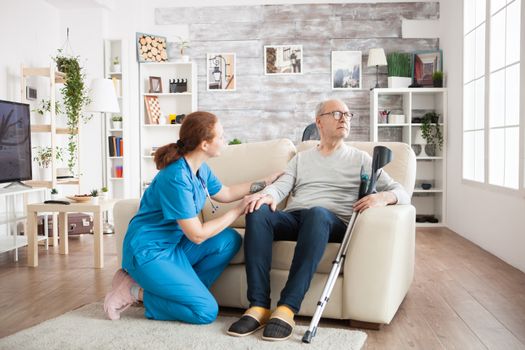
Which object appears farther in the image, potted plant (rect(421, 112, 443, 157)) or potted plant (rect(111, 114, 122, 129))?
potted plant (rect(111, 114, 122, 129))

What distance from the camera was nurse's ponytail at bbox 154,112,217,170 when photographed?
2561 mm

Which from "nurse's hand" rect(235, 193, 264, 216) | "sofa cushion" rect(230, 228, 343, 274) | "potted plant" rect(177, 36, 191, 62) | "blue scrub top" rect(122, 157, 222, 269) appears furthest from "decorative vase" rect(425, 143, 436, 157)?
"blue scrub top" rect(122, 157, 222, 269)

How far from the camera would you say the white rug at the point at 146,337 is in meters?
2.28

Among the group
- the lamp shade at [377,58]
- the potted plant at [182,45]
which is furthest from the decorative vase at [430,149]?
the potted plant at [182,45]

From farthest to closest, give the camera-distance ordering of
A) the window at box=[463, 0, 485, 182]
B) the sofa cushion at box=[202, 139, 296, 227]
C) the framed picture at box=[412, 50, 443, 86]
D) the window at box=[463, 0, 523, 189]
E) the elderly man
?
1. the framed picture at box=[412, 50, 443, 86]
2. the window at box=[463, 0, 485, 182]
3. the window at box=[463, 0, 523, 189]
4. the sofa cushion at box=[202, 139, 296, 227]
5. the elderly man

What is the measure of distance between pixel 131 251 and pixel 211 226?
0.40 meters

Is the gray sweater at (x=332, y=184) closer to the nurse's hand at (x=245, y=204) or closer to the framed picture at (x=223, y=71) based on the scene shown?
the nurse's hand at (x=245, y=204)

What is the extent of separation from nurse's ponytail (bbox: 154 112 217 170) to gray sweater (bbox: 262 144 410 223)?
0.50 meters

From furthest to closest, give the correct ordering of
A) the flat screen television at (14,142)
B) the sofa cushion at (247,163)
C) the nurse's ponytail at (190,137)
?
1. the flat screen television at (14,142)
2. the sofa cushion at (247,163)
3. the nurse's ponytail at (190,137)

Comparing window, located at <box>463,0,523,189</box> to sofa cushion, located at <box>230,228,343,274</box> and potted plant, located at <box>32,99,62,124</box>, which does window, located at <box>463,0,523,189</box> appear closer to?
sofa cushion, located at <box>230,228,343,274</box>

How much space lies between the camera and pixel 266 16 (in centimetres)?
644

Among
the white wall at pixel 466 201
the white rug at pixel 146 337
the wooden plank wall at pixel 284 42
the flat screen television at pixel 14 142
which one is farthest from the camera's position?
the wooden plank wall at pixel 284 42

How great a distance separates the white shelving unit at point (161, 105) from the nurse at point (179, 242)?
3917mm

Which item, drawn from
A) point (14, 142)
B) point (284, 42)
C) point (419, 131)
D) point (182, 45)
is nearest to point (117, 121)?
point (182, 45)
